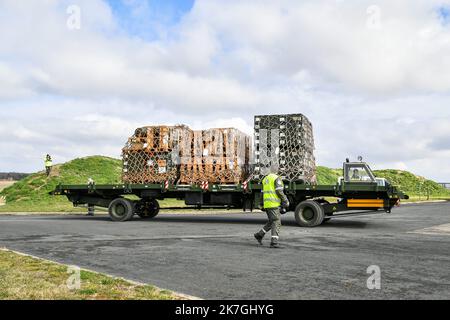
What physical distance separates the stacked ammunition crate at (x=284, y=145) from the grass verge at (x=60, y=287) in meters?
10.1

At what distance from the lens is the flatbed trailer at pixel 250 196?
15453mm

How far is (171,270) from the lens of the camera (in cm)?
768

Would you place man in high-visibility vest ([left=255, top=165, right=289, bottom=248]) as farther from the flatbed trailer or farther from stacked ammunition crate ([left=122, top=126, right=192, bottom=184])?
stacked ammunition crate ([left=122, top=126, right=192, bottom=184])

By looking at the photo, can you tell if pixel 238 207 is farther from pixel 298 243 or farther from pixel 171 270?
pixel 171 270

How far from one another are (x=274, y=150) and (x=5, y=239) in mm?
9183

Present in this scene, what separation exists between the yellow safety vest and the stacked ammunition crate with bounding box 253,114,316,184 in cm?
557

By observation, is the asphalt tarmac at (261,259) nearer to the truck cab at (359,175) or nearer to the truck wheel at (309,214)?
the truck wheel at (309,214)

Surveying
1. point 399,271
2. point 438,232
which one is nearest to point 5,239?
point 399,271

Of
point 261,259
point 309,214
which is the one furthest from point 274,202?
point 309,214

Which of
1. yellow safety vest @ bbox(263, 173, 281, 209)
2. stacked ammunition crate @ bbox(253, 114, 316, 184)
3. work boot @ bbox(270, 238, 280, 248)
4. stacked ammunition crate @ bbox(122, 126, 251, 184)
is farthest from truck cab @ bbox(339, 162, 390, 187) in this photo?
work boot @ bbox(270, 238, 280, 248)

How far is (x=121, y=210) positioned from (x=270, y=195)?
32.0ft

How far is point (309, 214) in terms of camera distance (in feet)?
51.6

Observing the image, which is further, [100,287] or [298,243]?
[298,243]

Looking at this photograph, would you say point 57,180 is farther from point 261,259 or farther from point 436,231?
point 261,259
